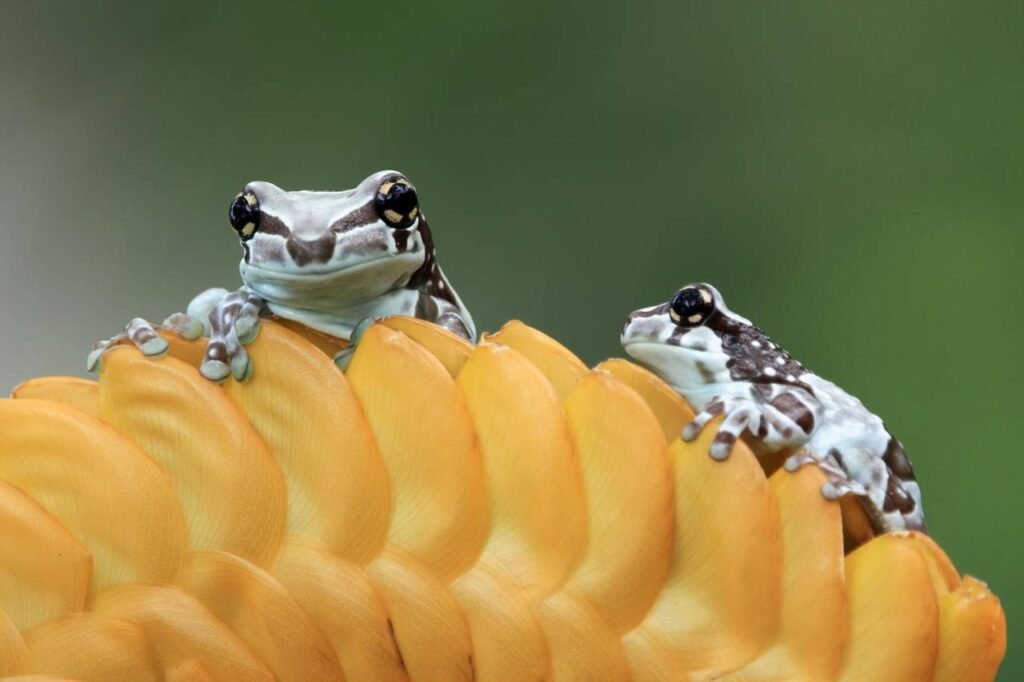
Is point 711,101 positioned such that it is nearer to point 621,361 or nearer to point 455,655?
point 621,361

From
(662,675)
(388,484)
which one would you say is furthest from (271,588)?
(662,675)

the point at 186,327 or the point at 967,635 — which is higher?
the point at 186,327

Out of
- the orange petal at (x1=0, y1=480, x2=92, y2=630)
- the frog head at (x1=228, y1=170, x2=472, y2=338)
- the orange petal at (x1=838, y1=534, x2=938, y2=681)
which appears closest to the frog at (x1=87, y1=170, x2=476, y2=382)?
the frog head at (x1=228, y1=170, x2=472, y2=338)

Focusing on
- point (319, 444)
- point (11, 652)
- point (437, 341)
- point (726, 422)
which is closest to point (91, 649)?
point (11, 652)

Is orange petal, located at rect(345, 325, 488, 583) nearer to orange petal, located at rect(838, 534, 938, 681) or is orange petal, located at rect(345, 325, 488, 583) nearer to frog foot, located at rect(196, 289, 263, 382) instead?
frog foot, located at rect(196, 289, 263, 382)

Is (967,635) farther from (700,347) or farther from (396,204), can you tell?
(396,204)

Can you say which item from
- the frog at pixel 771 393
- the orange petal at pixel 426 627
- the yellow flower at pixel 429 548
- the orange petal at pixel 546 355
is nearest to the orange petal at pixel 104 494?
the yellow flower at pixel 429 548
